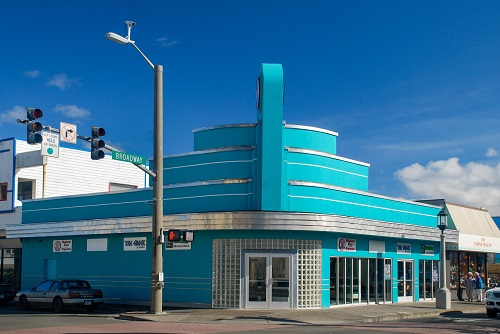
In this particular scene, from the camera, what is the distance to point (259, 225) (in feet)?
82.7

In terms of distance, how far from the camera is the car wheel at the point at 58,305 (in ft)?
86.7

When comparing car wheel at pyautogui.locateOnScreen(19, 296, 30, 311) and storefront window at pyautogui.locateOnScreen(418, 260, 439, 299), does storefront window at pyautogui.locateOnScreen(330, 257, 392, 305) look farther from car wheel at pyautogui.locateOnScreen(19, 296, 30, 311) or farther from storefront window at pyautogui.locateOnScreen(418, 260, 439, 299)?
car wheel at pyautogui.locateOnScreen(19, 296, 30, 311)

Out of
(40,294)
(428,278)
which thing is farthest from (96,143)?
(428,278)

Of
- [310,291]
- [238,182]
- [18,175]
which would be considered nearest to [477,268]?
[310,291]

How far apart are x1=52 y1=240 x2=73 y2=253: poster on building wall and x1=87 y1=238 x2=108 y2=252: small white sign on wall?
1364mm

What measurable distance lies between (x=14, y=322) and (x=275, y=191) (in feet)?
33.4

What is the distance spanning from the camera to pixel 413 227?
32.3 m

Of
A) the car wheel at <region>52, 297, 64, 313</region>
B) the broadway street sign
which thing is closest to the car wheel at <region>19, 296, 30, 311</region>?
the car wheel at <region>52, 297, 64, 313</region>

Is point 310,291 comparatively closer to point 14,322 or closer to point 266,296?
point 266,296

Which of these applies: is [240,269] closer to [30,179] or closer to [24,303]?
[24,303]

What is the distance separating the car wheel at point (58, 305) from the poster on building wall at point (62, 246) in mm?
5978

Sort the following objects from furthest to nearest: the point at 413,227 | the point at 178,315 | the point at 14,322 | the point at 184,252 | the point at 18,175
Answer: the point at 18,175 → the point at 413,227 → the point at 184,252 → the point at 178,315 → the point at 14,322

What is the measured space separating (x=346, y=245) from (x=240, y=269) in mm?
5101

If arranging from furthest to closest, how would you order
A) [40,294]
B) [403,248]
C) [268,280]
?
[403,248], [40,294], [268,280]
